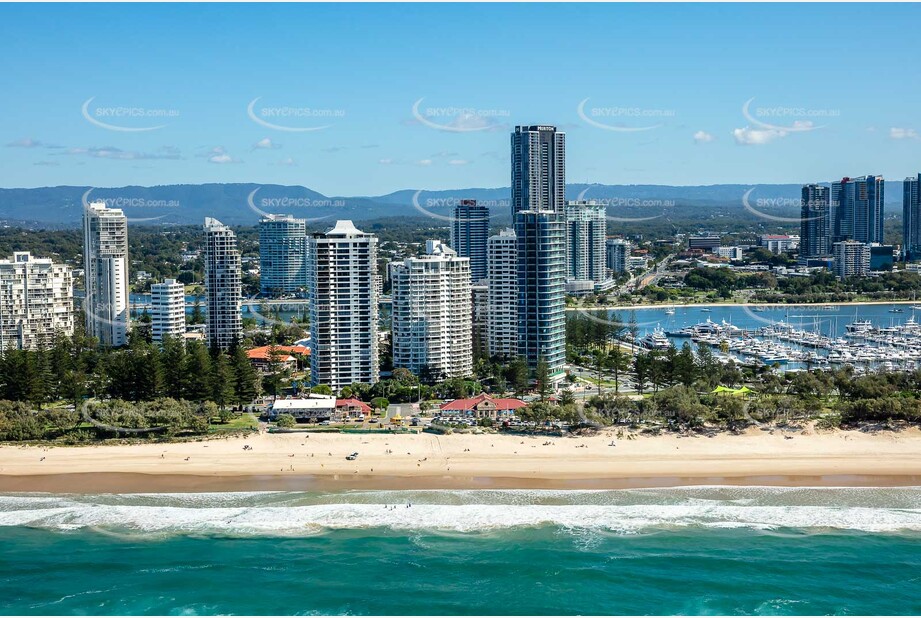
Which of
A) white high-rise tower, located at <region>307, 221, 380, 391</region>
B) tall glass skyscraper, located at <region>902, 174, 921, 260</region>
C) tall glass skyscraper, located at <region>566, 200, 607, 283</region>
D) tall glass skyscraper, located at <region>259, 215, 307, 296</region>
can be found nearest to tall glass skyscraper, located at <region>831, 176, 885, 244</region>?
tall glass skyscraper, located at <region>902, 174, 921, 260</region>

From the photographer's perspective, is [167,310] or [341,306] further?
[167,310]

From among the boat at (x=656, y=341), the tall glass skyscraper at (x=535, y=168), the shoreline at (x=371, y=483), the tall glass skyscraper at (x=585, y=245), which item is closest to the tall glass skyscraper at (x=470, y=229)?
the tall glass skyscraper at (x=535, y=168)

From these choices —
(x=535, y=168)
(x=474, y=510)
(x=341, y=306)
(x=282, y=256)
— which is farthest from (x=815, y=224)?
(x=474, y=510)

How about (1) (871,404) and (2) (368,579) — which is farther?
(1) (871,404)

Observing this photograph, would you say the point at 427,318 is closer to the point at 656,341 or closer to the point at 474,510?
the point at 474,510

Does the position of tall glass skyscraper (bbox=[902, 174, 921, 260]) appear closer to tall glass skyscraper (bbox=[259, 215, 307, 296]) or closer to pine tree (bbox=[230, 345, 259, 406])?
tall glass skyscraper (bbox=[259, 215, 307, 296])

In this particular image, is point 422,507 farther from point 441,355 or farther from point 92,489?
point 441,355

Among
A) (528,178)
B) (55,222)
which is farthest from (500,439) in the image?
(55,222)
